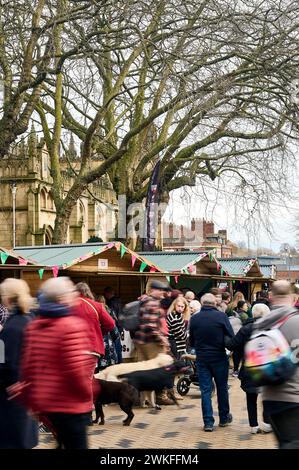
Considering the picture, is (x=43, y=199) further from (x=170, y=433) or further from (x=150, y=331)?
(x=150, y=331)

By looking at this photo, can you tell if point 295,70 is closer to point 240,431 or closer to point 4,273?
point 4,273

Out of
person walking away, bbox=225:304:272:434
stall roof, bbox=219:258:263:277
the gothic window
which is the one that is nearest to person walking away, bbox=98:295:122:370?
person walking away, bbox=225:304:272:434

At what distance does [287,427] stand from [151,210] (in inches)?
641

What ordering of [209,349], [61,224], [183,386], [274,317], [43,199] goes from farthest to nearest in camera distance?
[43,199] < [61,224] < [183,386] < [209,349] < [274,317]

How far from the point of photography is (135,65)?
22.4 m

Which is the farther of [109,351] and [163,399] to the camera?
[109,351]

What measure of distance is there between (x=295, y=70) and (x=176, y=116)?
6.77 meters

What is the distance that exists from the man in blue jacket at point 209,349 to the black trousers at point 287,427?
4.35 metres

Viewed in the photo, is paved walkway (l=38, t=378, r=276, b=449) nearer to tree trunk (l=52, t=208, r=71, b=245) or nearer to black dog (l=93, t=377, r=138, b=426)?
black dog (l=93, t=377, r=138, b=426)

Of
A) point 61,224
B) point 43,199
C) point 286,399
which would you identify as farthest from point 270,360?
point 43,199

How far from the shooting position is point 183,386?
1345 cm

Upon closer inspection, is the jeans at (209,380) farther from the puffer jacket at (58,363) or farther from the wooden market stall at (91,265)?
the puffer jacket at (58,363)

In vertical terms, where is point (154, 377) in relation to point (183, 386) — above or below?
above

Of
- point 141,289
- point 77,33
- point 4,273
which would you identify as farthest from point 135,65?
point 4,273
